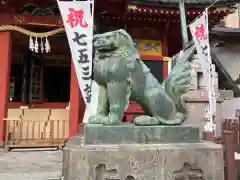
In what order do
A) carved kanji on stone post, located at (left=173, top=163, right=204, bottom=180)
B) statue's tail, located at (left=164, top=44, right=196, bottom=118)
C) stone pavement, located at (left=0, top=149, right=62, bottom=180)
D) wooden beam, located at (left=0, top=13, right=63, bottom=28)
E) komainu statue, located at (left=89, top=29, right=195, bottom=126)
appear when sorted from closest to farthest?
1. carved kanji on stone post, located at (left=173, top=163, right=204, bottom=180)
2. komainu statue, located at (left=89, top=29, right=195, bottom=126)
3. statue's tail, located at (left=164, top=44, right=196, bottom=118)
4. stone pavement, located at (left=0, top=149, right=62, bottom=180)
5. wooden beam, located at (left=0, top=13, right=63, bottom=28)

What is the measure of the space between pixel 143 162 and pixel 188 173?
46 cm

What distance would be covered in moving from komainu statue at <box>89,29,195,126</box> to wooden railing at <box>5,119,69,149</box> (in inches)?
208

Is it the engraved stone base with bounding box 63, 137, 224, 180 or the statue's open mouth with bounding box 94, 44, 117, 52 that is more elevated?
the statue's open mouth with bounding box 94, 44, 117, 52

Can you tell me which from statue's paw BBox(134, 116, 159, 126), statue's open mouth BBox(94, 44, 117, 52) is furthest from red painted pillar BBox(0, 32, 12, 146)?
statue's paw BBox(134, 116, 159, 126)

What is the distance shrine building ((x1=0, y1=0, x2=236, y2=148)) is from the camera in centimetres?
705

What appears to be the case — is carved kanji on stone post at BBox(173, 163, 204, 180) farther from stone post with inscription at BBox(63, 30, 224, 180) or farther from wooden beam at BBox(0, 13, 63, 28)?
wooden beam at BBox(0, 13, 63, 28)

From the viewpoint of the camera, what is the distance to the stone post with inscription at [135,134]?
2.10 metres

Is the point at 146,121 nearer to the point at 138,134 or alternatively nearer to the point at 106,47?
the point at 138,134

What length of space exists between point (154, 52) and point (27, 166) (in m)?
5.88

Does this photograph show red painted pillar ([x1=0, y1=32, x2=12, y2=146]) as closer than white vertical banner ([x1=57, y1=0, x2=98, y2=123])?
No

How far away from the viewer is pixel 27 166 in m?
4.83

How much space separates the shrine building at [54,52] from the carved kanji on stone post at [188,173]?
4445mm

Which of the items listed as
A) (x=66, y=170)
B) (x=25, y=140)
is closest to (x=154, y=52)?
(x=25, y=140)

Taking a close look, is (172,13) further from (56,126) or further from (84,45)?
(56,126)
